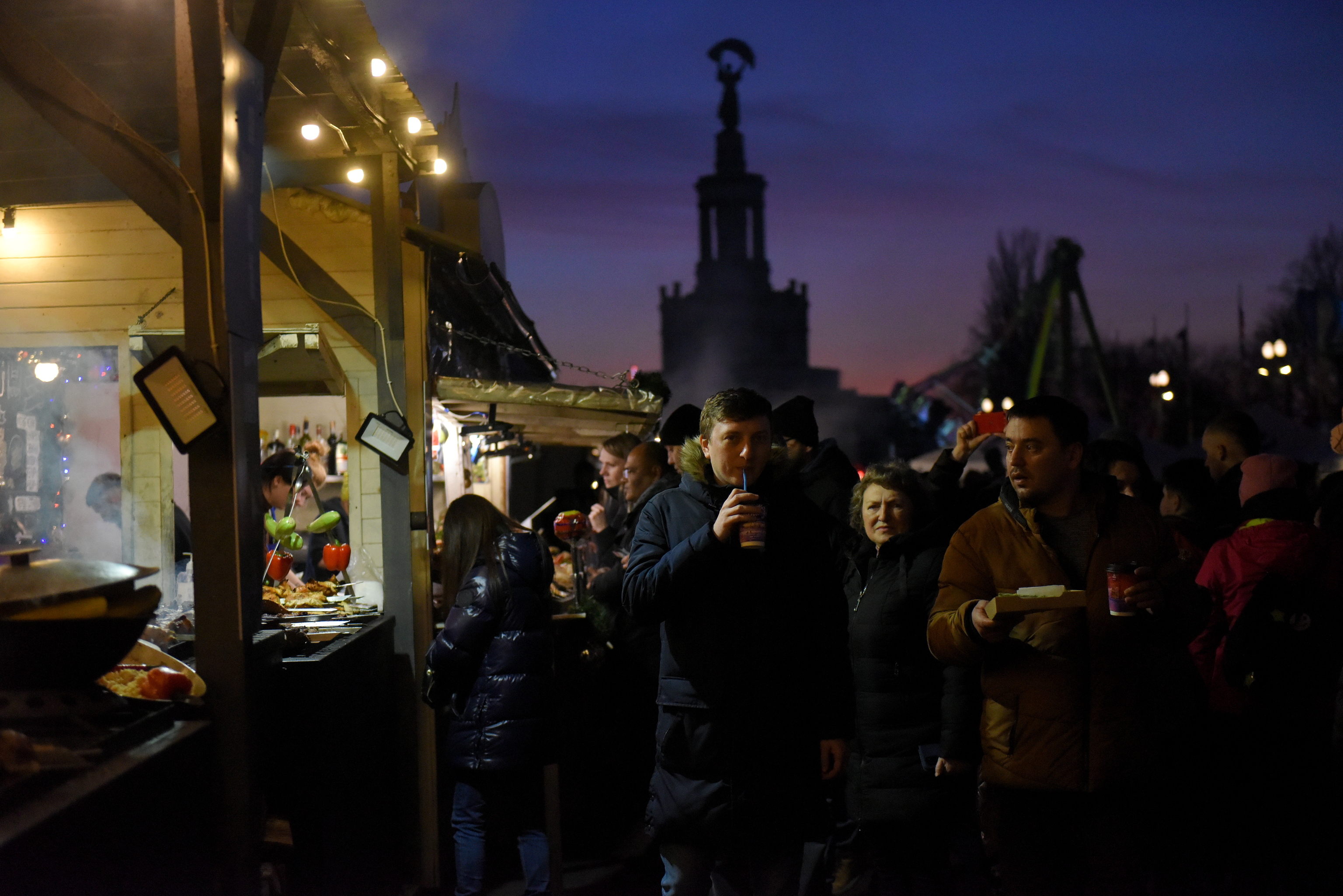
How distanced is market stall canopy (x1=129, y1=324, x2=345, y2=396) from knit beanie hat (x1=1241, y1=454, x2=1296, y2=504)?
19.4ft

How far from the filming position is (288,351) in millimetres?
7301

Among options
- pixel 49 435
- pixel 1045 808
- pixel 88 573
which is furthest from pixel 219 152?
pixel 49 435

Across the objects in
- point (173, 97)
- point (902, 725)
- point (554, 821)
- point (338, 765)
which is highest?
point (173, 97)

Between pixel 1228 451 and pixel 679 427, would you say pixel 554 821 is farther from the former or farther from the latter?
pixel 1228 451

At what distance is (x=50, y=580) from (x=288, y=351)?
16.1 feet

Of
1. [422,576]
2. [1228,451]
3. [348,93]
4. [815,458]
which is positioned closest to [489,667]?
[422,576]

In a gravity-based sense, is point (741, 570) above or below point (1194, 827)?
above

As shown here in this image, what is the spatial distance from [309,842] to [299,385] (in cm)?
484

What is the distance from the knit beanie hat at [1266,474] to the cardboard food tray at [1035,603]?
6.92ft

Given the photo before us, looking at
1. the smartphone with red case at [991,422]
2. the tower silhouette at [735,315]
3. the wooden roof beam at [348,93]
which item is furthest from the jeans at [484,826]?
the tower silhouette at [735,315]

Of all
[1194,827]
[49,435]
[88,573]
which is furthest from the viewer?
[49,435]

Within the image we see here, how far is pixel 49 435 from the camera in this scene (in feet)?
30.7

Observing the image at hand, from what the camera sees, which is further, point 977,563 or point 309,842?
point 309,842

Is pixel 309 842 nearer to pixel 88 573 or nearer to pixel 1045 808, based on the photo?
pixel 88 573
